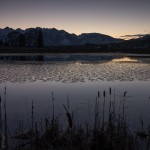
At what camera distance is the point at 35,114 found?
11.2m

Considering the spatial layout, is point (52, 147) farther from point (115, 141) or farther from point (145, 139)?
point (145, 139)

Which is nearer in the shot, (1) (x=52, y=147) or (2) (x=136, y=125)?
(1) (x=52, y=147)

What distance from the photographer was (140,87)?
18688 mm

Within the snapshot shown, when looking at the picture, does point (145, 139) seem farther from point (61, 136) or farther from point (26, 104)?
point (26, 104)

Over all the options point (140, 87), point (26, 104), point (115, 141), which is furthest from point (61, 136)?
point (140, 87)

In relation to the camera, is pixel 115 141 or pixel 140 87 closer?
pixel 115 141

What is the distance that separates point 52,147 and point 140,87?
40.0 ft

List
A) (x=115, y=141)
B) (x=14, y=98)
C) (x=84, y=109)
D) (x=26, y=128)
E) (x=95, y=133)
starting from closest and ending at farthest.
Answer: (x=115, y=141) → (x=95, y=133) → (x=26, y=128) → (x=84, y=109) → (x=14, y=98)

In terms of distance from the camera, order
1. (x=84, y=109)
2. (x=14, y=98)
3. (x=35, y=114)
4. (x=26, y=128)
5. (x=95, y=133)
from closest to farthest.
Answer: (x=95, y=133)
(x=26, y=128)
(x=35, y=114)
(x=84, y=109)
(x=14, y=98)

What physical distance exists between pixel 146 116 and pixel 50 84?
30.2 ft

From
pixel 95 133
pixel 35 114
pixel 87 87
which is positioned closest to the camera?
pixel 95 133

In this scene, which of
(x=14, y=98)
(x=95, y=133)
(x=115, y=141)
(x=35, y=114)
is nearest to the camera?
(x=115, y=141)

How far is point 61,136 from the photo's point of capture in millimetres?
8000

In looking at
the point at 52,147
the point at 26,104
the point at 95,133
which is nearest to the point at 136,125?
the point at 95,133
